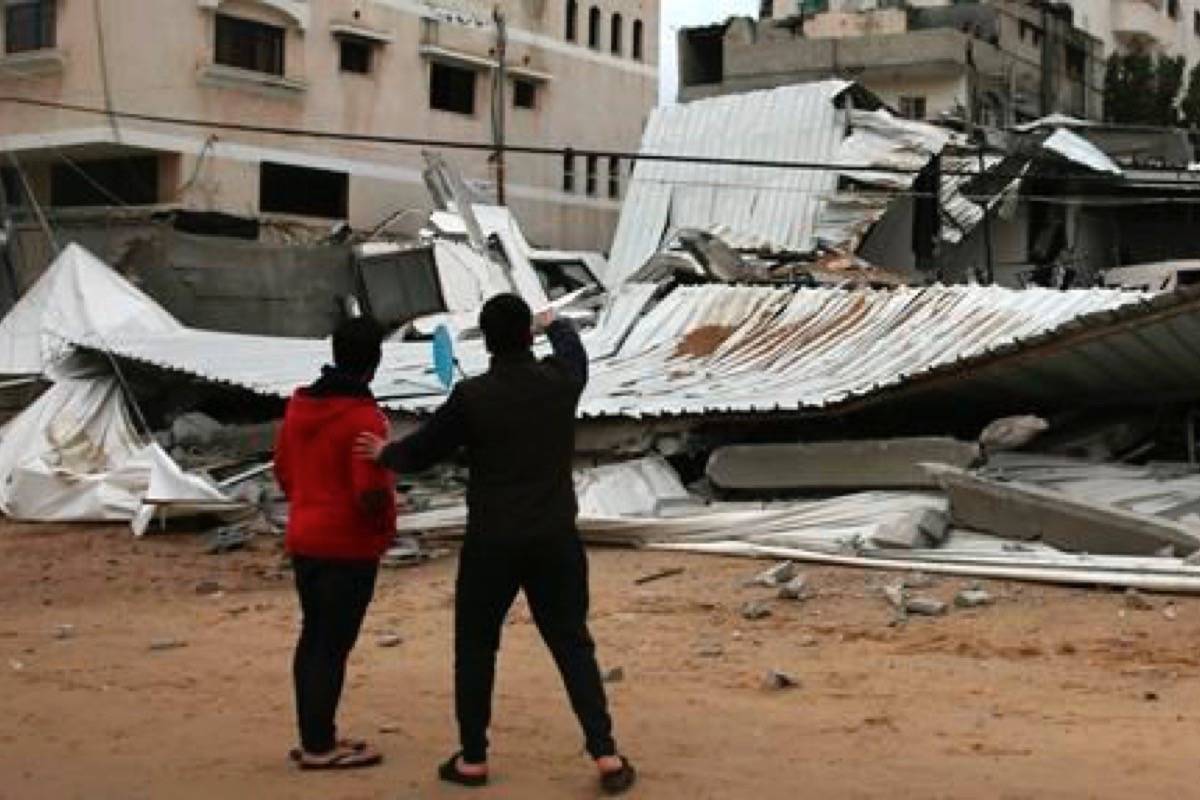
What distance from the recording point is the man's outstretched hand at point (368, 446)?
5199 millimetres

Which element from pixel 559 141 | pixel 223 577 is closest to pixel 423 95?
pixel 559 141

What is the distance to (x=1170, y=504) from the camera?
388 inches

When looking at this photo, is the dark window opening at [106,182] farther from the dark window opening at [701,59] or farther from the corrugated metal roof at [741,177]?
the dark window opening at [701,59]

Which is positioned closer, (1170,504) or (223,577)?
(1170,504)

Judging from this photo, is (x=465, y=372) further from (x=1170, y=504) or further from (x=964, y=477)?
(x=1170, y=504)

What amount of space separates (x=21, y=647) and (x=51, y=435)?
6243 mm

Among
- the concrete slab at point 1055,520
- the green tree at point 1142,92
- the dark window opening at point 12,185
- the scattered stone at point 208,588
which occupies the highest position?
the green tree at point 1142,92

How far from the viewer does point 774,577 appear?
923 centimetres

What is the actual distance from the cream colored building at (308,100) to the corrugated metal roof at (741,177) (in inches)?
220

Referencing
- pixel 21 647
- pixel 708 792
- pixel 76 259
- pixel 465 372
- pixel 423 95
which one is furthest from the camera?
pixel 423 95

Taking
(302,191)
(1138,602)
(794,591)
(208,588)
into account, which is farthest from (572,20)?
(1138,602)

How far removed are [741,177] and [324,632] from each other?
19.8 meters

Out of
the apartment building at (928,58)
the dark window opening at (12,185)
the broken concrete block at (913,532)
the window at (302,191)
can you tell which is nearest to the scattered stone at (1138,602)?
the broken concrete block at (913,532)

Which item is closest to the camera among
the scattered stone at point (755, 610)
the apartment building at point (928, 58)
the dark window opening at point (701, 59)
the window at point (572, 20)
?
the scattered stone at point (755, 610)
